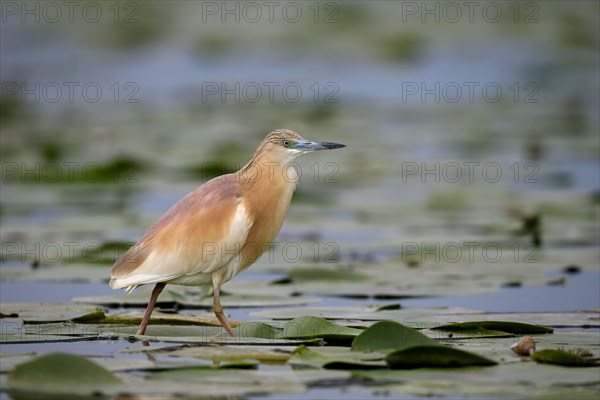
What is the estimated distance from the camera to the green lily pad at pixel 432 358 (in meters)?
5.07

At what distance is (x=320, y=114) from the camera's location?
17109 mm

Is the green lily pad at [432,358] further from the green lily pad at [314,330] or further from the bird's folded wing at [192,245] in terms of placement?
the bird's folded wing at [192,245]

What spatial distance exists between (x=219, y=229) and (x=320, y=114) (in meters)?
10.8

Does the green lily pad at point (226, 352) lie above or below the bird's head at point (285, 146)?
below

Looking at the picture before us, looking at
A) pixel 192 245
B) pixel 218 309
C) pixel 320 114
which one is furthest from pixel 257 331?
pixel 320 114

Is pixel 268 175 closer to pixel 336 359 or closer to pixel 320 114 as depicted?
pixel 336 359

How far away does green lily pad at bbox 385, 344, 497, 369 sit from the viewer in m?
5.07

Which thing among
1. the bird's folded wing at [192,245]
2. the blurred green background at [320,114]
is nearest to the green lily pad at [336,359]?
the bird's folded wing at [192,245]

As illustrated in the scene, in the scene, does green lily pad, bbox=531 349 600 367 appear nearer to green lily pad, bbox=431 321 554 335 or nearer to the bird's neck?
green lily pad, bbox=431 321 554 335

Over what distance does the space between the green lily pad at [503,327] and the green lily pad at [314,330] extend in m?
0.58

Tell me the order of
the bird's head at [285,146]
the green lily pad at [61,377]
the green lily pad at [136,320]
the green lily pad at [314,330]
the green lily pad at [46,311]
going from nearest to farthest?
the green lily pad at [61,377] → the green lily pad at [314,330] → the green lily pad at [136,320] → the bird's head at [285,146] → the green lily pad at [46,311]

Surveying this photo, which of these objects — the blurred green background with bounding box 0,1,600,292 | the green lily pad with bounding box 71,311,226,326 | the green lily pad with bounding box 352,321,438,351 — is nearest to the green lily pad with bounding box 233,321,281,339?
the green lily pad with bounding box 71,311,226,326

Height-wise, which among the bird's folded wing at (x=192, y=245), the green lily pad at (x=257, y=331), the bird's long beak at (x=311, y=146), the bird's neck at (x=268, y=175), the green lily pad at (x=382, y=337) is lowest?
the green lily pad at (x=257, y=331)

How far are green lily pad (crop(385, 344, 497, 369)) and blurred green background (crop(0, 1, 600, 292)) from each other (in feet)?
13.3
